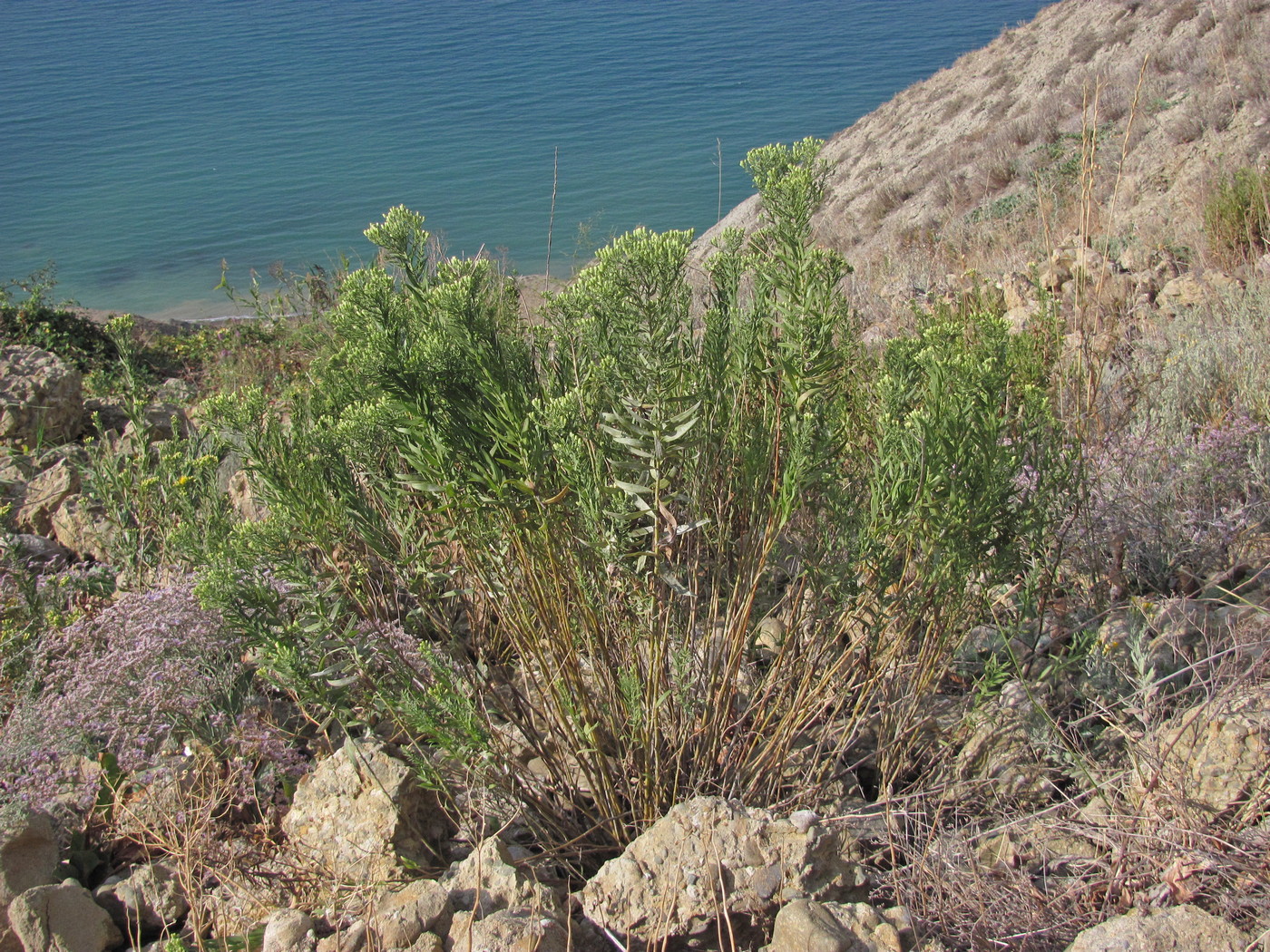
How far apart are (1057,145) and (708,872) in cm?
1574

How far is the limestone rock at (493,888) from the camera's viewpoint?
2.12 meters

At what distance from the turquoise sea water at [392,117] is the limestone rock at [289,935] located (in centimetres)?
617

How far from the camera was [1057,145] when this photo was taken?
48.8ft

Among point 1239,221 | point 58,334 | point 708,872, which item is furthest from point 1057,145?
point 708,872

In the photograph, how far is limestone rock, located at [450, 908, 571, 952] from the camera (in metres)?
1.92

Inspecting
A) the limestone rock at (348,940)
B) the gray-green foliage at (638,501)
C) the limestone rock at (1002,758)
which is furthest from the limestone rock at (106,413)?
the limestone rock at (1002,758)

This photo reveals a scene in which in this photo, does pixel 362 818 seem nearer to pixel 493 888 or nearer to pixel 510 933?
pixel 493 888

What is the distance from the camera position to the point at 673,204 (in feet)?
72.1

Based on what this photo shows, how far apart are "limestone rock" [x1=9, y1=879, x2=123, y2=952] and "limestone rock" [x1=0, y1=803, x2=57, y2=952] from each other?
0.60 ft

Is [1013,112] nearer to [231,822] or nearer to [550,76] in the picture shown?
[231,822]

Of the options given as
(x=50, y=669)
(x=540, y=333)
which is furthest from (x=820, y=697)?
(x=50, y=669)

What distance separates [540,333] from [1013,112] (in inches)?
744

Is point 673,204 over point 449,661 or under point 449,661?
over

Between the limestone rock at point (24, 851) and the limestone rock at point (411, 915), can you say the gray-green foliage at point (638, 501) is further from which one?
the limestone rock at point (24, 851)
